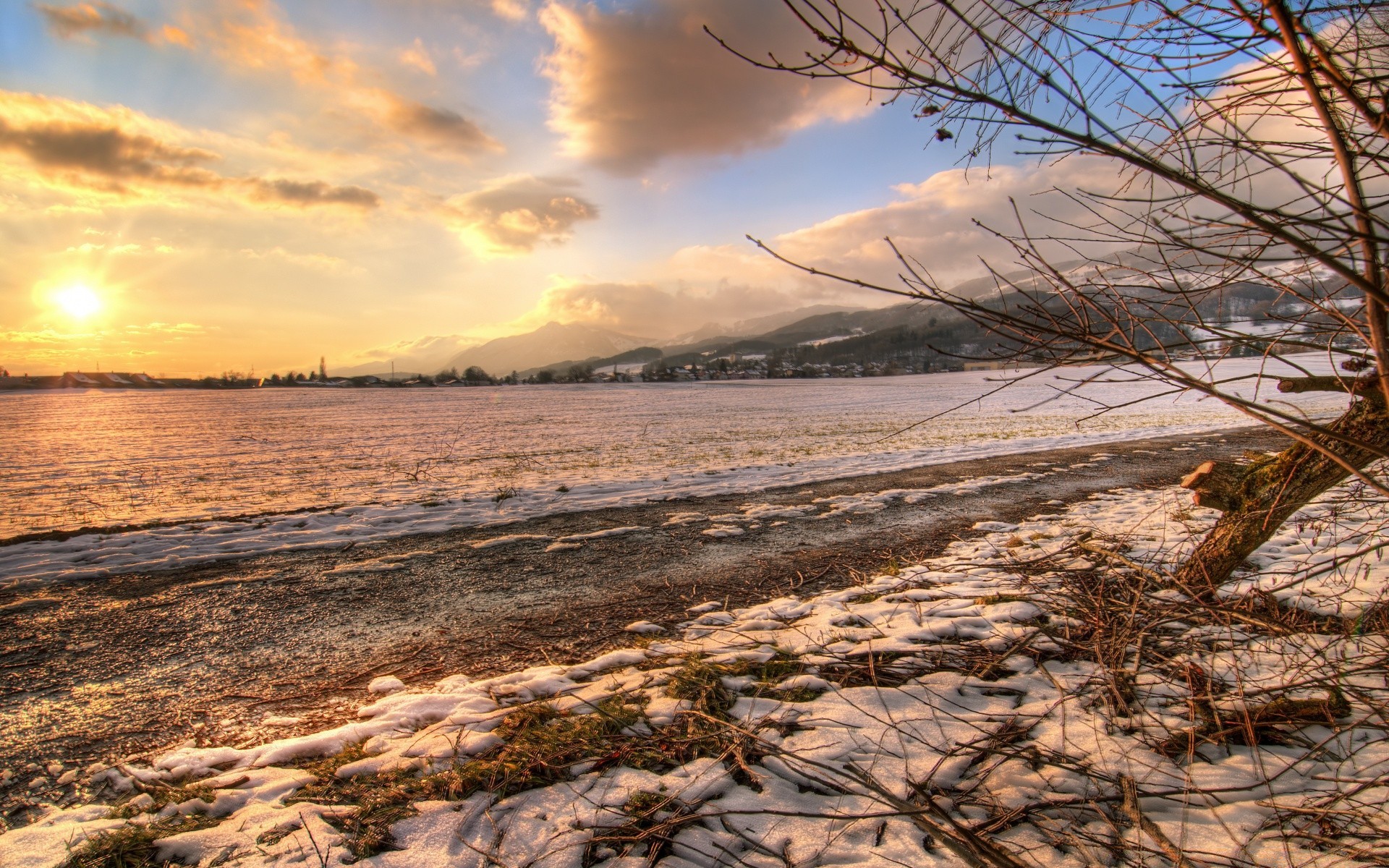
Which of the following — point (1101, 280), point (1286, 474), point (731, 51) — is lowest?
point (1286, 474)

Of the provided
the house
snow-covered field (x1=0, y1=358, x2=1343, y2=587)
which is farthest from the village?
snow-covered field (x1=0, y1=358, x2=1343, y2=587)

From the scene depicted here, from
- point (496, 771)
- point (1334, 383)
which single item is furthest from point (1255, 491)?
point (496, 771)

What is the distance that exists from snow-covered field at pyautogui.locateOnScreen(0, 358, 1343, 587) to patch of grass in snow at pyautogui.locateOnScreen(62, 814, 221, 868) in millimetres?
3309

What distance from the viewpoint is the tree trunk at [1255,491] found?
290 centimetres

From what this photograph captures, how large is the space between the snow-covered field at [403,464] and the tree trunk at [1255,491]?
1.03 metres

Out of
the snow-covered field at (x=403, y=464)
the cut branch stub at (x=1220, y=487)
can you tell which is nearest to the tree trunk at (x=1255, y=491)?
the cut branch stub at (x=1220, y=487)

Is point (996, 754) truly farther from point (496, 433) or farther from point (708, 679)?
point (496, 433)

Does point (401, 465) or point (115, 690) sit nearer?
point (115, 690)

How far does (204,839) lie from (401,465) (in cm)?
1306

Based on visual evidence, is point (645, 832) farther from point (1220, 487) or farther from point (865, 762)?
point (1220, 487)

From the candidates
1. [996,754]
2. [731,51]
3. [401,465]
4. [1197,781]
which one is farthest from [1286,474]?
[401,465]

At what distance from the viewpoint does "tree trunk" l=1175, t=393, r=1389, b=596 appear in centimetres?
290

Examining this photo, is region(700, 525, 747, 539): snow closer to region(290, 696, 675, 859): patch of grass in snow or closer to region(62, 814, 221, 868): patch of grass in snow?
region(290, 696, 675, 859): patch of grass in snow

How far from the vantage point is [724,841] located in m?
2.15
